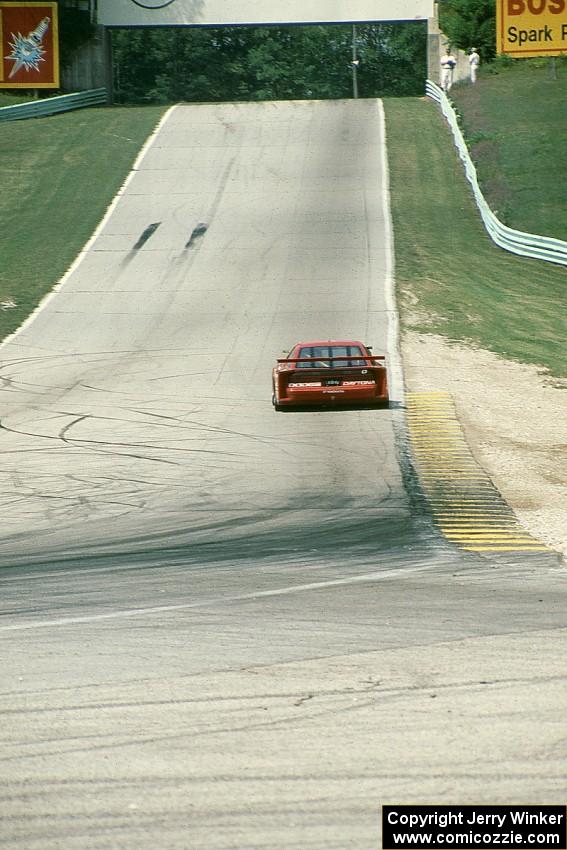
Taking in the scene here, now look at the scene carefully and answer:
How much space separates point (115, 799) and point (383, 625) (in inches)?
122

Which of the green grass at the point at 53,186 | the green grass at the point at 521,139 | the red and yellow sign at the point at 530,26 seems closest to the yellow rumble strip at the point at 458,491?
the green grass at the point at 53,186

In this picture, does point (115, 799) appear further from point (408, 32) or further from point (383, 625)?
point (408, 32)

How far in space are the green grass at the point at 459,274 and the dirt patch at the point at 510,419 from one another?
1.02 metres

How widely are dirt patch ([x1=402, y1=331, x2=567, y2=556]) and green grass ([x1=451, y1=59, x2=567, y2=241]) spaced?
1495 cm

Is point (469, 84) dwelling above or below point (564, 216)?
above

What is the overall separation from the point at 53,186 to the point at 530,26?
24.7 meters

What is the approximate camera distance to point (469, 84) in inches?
2406

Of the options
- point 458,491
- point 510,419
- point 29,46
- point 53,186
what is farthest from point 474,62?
point 458,491

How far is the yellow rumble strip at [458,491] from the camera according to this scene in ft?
37.2

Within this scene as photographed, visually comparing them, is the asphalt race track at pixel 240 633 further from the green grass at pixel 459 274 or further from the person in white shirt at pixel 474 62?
the person in white shirt at pixel 474 62

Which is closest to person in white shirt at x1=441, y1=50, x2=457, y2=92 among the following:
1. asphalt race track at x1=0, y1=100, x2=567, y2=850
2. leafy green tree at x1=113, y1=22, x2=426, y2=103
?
asphalt race track at x1=0, y1=100, x2=567, y2=850

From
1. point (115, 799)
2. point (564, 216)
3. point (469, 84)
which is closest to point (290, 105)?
point (469, 84)

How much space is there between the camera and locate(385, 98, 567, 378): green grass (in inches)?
1101

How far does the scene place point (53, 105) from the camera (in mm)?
59938
